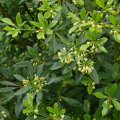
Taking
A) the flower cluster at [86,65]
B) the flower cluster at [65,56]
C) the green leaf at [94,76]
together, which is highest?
the flower cluster at [65,56]

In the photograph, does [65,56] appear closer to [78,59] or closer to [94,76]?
[78,59]

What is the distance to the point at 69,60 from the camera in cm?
93

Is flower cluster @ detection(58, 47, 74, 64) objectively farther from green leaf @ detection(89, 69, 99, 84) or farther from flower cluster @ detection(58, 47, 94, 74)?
green leaf @ detection(89, 69, 99, 84)

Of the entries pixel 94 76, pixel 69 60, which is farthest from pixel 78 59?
pixel 94 76

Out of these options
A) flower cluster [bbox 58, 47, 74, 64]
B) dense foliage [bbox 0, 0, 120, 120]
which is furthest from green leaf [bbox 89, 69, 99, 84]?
flower cluster [bbox 58, 47, 74, 64]

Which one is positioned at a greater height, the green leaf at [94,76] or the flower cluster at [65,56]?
the flower cluster at [65,56]

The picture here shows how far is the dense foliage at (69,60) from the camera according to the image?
0.92 m

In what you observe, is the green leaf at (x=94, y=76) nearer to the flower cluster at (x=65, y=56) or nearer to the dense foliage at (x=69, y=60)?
the dense foliage at (x=69, y=60)

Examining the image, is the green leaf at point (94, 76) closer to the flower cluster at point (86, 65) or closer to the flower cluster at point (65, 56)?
the flower cluster at point (86, 65)

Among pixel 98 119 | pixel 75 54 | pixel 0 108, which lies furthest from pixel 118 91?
pixel 0 108

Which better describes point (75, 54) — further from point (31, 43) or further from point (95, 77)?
point (31, 43)

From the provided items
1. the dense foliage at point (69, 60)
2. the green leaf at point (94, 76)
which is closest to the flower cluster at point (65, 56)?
the dense foliage at point (69, 60)

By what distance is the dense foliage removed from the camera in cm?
92

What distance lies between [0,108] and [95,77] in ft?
2.63
